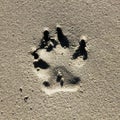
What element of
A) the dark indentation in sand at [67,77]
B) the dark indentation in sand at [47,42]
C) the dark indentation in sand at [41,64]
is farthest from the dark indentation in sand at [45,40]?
the dark indentation in sand at [67,77]

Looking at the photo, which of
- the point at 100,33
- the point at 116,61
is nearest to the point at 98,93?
the point at 116,61

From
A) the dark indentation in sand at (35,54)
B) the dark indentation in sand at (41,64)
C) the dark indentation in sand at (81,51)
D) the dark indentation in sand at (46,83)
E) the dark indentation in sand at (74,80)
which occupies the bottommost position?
the dark indentation in sand at (46,83)

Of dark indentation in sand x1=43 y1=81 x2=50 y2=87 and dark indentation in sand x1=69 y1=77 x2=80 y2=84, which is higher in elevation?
dark indentation in sand x1=69 y1=77 x2=80 y2=84

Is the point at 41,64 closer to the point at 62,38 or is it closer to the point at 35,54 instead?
the point at 35,54

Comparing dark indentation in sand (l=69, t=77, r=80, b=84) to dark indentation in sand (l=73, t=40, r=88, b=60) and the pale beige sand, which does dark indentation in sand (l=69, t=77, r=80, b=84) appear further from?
dark indentation in sand (l=73, t=40, r=88, b=60)

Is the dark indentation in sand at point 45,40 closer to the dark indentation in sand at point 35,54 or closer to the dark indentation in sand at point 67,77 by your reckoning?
the dark indentation in sand at point 35,54

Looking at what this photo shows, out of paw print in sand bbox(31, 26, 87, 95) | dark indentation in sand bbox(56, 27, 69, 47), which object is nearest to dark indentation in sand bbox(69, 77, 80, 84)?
paw print in sand bbox(31, 26, 87, 95)

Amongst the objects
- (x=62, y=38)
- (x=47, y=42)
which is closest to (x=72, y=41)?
(x=62, y=38)
